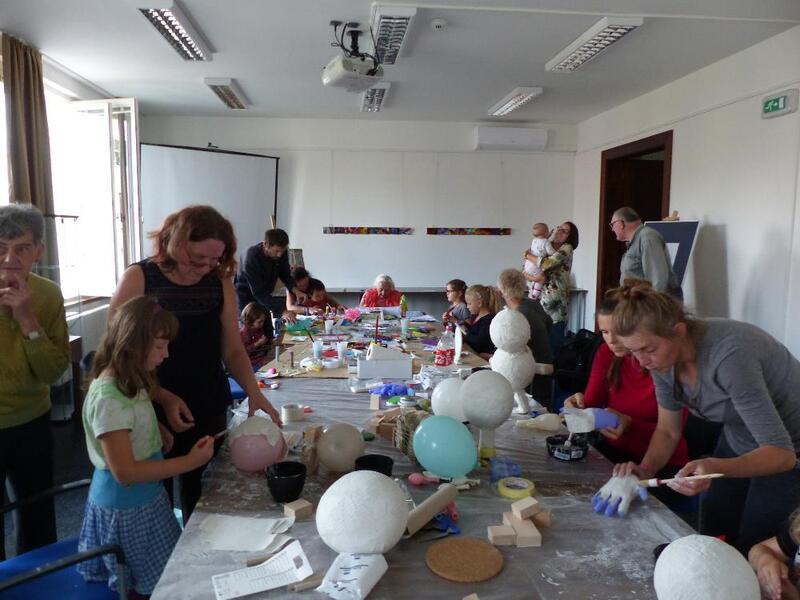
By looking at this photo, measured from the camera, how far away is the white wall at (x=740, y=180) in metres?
3.96

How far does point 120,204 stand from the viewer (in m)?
5.64

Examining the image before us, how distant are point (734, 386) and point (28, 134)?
4.70 meters

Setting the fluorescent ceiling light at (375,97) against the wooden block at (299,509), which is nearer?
the wooden block at (299,509)

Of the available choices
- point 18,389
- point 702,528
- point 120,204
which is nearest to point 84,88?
point 120,204

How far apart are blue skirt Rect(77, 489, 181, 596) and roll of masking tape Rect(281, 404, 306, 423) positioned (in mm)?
640

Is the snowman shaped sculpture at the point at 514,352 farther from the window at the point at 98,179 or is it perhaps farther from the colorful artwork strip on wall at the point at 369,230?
the colorful artwork strip on wall at the point at 369,230

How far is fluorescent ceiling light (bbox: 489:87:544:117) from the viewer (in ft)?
17.9

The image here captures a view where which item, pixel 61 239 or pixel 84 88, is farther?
pixel 84 88

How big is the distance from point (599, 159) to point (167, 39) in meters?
4.81

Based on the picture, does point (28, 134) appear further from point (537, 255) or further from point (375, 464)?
point (537, 255)

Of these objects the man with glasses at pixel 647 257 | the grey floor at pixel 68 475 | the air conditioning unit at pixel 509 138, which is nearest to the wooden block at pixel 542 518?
the grey floor at pixel 68 475

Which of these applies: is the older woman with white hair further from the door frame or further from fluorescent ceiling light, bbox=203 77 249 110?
the door frame

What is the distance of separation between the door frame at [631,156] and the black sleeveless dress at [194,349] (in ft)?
15.6

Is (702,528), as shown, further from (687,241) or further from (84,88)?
(84,88)
